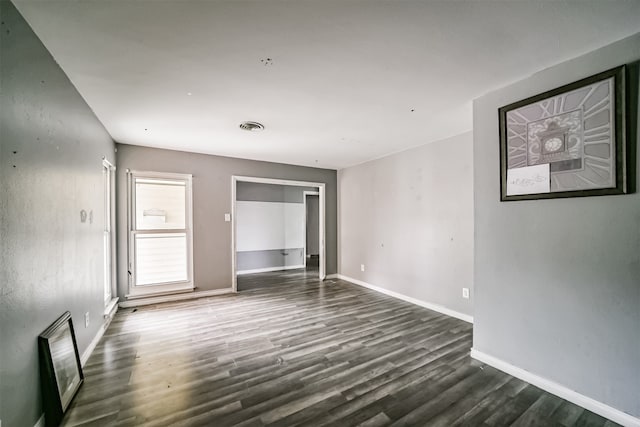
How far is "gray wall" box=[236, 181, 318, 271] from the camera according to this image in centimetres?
627

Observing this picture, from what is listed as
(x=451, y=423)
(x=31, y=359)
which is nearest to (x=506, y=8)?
(x=451, y=423)

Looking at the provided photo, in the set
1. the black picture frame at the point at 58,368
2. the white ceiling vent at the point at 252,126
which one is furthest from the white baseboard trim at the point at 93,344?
the white ceiling vent at the point at 252,126

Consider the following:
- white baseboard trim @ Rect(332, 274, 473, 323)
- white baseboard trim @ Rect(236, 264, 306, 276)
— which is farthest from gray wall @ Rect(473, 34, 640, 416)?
white baseboard trim @ Rect(236, 264, 306, 276)

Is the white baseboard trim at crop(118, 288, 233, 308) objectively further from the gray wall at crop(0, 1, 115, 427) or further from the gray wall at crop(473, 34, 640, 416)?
the gray wall at crop(473, 34, 640, 416)

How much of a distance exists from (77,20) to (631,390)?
3.94 m

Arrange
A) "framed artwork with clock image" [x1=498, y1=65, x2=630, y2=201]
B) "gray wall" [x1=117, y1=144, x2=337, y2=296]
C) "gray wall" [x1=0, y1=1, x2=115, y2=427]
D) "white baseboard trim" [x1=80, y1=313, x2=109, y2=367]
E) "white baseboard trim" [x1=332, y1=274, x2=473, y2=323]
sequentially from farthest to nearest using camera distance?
"gray wall" [x1=117, y1=144, x2=337, y2=296] → "white baseboard trim" [x1=332, y1=274, x2=473, y2=323] → "white baseboard trim" [x1=80, y1=313, x2=109, y2=367] → "framed artwork with clock image" [x1=498, y1=65, x2=630, y2=201] → "gray wall" [x1=0, y1=1, x2=115, y2=427]

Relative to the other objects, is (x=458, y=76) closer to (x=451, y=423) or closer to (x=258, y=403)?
(x=451, y=423)

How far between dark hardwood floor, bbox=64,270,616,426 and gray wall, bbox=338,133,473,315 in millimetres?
585

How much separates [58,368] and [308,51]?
8.82 ft

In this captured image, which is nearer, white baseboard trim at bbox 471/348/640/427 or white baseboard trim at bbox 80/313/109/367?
white baseboard trim at bbox 471/348/640/427

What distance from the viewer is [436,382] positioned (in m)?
1.99

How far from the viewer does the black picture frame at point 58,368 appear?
5.06 ft

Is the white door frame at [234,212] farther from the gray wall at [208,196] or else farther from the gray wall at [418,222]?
the gray wall at [418,222]

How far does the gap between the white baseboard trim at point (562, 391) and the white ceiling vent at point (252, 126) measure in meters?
3.28
